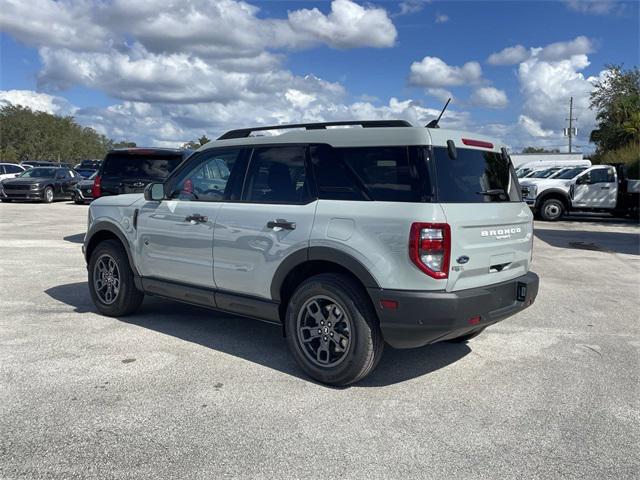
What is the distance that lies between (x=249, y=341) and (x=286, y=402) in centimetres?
149

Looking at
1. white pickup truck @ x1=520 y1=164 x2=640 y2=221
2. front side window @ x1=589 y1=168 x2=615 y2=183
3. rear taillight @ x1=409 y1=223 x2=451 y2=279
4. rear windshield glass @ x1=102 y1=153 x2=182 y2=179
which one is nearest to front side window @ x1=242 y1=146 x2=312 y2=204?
rear taillight @ x1=409 y1=223 x2=451 y2=279

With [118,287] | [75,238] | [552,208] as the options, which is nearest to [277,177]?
[118,287]

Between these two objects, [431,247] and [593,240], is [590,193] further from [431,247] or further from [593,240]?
[431,247]

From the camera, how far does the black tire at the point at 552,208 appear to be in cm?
1992

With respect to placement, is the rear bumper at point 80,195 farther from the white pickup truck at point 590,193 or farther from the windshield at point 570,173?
the windshield at point 570,173

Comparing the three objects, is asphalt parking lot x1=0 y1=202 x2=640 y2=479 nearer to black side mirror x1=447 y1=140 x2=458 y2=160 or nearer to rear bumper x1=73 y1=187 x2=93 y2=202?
black side mirror x1=447 y1=140 x2=458 y2=160

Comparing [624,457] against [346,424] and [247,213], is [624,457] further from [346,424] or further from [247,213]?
[247,213]

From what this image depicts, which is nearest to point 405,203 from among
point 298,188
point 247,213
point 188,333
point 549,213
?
point 298,188

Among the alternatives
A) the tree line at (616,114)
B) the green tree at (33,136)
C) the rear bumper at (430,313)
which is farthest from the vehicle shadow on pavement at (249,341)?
the green tree at (33,136)

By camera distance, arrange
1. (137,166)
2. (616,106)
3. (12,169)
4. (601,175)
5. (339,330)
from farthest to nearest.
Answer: (616,106)
(12,169)
(601,175)
(137,166)
(339,330)

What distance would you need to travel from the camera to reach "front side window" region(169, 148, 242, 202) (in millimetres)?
5184

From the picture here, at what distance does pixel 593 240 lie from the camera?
584 inches

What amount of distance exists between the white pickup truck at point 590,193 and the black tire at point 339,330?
54.0ft

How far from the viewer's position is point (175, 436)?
3.50 metres
